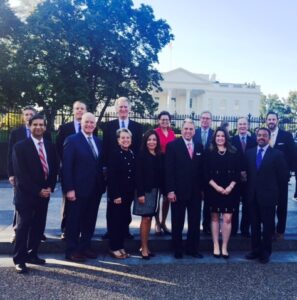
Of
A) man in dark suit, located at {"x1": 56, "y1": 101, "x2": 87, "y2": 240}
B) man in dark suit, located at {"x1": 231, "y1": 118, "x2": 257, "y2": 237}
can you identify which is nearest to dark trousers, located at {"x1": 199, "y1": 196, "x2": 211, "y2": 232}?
man in dark suit, located at {"x1": 231, "y1": 118, "x2": 257, "y2": 237}

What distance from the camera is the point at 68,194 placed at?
4906mm

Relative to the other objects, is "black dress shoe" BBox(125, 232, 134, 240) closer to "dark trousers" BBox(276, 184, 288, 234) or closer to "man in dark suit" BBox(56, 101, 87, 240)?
"man in dark suit" BBox(56, 101, 87, 240)

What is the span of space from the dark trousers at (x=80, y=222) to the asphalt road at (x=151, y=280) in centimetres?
28

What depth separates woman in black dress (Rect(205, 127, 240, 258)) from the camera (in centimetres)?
520

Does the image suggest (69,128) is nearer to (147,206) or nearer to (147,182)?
(147,182)

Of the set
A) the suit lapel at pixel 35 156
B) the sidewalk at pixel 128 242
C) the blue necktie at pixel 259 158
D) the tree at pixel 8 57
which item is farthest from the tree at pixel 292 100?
the suit lapel at pixel 35 156

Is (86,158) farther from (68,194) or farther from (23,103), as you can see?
(23,103)

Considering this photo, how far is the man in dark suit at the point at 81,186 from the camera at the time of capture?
4938 millimetres

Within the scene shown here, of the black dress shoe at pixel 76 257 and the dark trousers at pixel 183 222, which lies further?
the dark trousers at pixel 183 222

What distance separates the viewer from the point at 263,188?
515cm

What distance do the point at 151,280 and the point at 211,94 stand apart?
225ft

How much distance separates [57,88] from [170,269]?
1751 centimetres

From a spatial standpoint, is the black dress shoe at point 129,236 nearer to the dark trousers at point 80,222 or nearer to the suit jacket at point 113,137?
the dark trousers at point 80,222

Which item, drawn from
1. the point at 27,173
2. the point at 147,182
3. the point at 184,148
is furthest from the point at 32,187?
the point at 184,148
